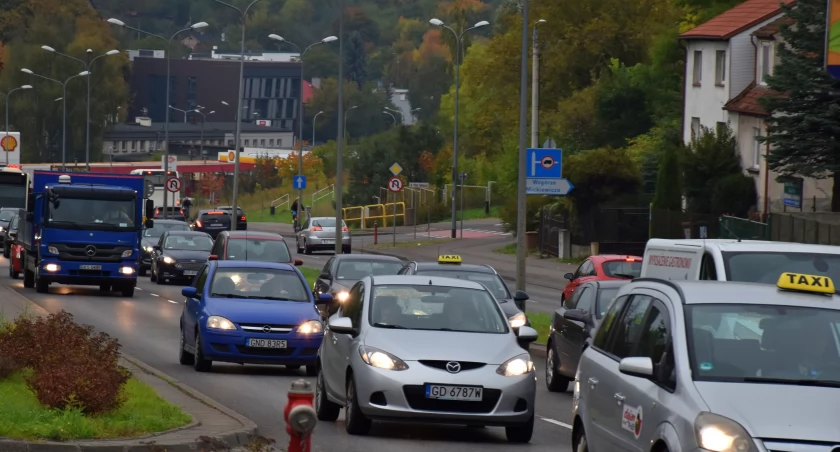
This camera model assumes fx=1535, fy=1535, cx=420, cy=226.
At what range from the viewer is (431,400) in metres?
12.9

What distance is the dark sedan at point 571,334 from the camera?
17.9 metres

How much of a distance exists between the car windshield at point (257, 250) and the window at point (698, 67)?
26.8 meters

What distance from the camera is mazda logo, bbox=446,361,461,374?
513 inches

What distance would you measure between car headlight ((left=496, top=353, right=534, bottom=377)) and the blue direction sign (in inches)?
625

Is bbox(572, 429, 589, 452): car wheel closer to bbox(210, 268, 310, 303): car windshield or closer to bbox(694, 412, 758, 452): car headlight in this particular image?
bbox(694, 412, 758, 452): car headlight

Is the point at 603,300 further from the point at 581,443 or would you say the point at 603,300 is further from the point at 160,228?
the point at 160,228

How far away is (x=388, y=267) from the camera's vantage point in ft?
93.2

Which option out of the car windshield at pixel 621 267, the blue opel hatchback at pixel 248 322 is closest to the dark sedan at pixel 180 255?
the car windshield at pixel 621 267

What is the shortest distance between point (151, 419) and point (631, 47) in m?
63.5

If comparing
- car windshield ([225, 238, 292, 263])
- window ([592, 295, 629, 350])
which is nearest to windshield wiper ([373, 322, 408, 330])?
window ([592, 295, 629, 350])

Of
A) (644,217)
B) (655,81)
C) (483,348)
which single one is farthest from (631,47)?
(483,348)

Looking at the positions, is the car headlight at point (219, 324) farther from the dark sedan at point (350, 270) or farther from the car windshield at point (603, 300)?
the dark sedan at point (350, 270)

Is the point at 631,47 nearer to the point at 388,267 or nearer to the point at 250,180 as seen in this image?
the point at 388,267

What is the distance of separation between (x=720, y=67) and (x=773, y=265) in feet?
141
